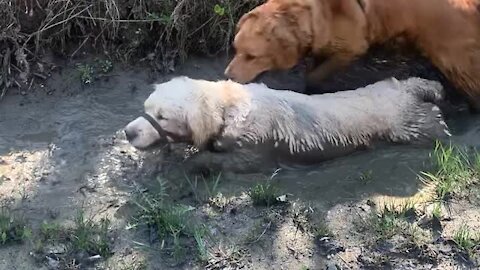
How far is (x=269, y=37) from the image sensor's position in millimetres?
5227

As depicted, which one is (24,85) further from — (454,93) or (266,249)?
(454,93)

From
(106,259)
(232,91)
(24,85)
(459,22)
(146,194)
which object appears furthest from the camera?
(24,85)

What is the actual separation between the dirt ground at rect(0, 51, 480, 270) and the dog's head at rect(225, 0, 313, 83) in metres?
0.74

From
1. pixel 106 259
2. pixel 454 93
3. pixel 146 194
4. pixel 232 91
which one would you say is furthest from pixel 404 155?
pixel 106 259

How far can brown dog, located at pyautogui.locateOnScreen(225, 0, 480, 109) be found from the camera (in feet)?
17.1

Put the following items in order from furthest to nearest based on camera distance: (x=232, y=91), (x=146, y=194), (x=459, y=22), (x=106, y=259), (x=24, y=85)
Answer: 1. (x=24, y=85)
2. (x=459, y=22)
3. (x=232, y=91)
4. (x=146, y=194)
5. (x=106, y=259)

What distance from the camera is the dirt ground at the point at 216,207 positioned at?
13.5ft

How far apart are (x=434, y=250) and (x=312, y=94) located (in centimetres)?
168

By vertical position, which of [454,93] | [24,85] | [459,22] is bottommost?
[24,85]

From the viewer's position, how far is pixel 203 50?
238 inches

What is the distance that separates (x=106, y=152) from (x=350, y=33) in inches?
68.8

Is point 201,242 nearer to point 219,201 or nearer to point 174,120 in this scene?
point 219,201

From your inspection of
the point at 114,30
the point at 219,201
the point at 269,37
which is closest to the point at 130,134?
the point at 219,201

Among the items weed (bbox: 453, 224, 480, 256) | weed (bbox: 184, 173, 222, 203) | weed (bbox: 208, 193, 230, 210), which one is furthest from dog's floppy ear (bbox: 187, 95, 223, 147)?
weed (bbox: 453, 224, 480, 256)
